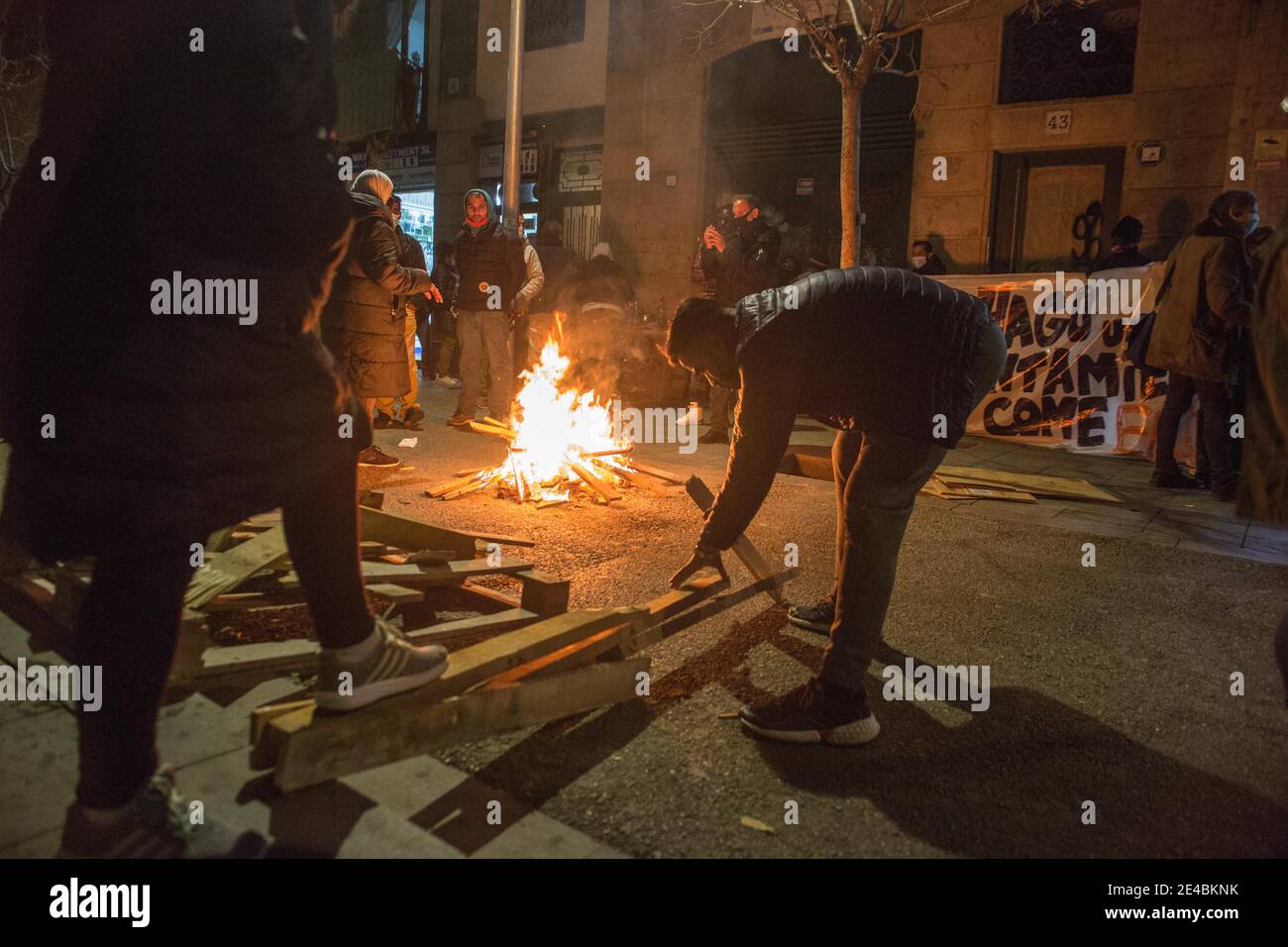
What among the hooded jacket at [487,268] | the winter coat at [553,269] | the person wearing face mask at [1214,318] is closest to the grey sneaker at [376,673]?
the person wearing face mask at [1214,318]

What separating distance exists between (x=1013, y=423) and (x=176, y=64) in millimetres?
9717

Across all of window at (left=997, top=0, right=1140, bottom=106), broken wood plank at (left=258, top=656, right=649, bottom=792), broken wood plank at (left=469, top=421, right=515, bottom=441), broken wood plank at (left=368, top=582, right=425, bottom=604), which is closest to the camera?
broken wood plank at (left=258, top=656, right=649, bottom=792)

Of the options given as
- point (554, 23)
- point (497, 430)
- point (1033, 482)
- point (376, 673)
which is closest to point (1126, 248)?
point (1033, 482)

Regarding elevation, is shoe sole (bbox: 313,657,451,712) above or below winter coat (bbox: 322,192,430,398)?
below

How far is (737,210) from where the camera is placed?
442 inches

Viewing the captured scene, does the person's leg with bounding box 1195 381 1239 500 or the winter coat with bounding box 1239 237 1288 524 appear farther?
the person's leg with bounding box 1195 381 1239 500

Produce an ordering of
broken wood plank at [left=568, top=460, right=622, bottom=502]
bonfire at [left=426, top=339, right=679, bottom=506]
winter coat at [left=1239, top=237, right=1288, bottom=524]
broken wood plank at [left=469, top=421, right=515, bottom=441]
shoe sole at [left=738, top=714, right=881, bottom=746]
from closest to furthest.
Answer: winter coat at [left=1239, top=237, right=1288, bottom=524] < shoe sole at [left=738, top=714, right=881, bottom=746] < broken wood plank at [left=568, top=460, right=622, bottom=502] < bonfire at [left=426, top=339, right=679, bottom=506] < broken wood plank at [left=469, top=421, right=515, bottom=441]

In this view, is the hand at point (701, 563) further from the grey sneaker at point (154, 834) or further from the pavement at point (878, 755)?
the grey sneaker at point (154, 834)

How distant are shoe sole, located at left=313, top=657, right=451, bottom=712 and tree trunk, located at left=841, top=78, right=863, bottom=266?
7.15 meters

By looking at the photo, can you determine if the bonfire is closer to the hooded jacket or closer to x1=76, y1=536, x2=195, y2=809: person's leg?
the hooded jacket

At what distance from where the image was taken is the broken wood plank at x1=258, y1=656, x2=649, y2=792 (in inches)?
92.0

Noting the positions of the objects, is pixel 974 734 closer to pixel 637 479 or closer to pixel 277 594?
pixel 277 594

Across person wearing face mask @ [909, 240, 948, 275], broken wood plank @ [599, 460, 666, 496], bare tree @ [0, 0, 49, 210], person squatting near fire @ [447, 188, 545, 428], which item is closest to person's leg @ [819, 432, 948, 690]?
broken wood plank @ [599, 460, 666, 496]

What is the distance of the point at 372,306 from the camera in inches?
287
